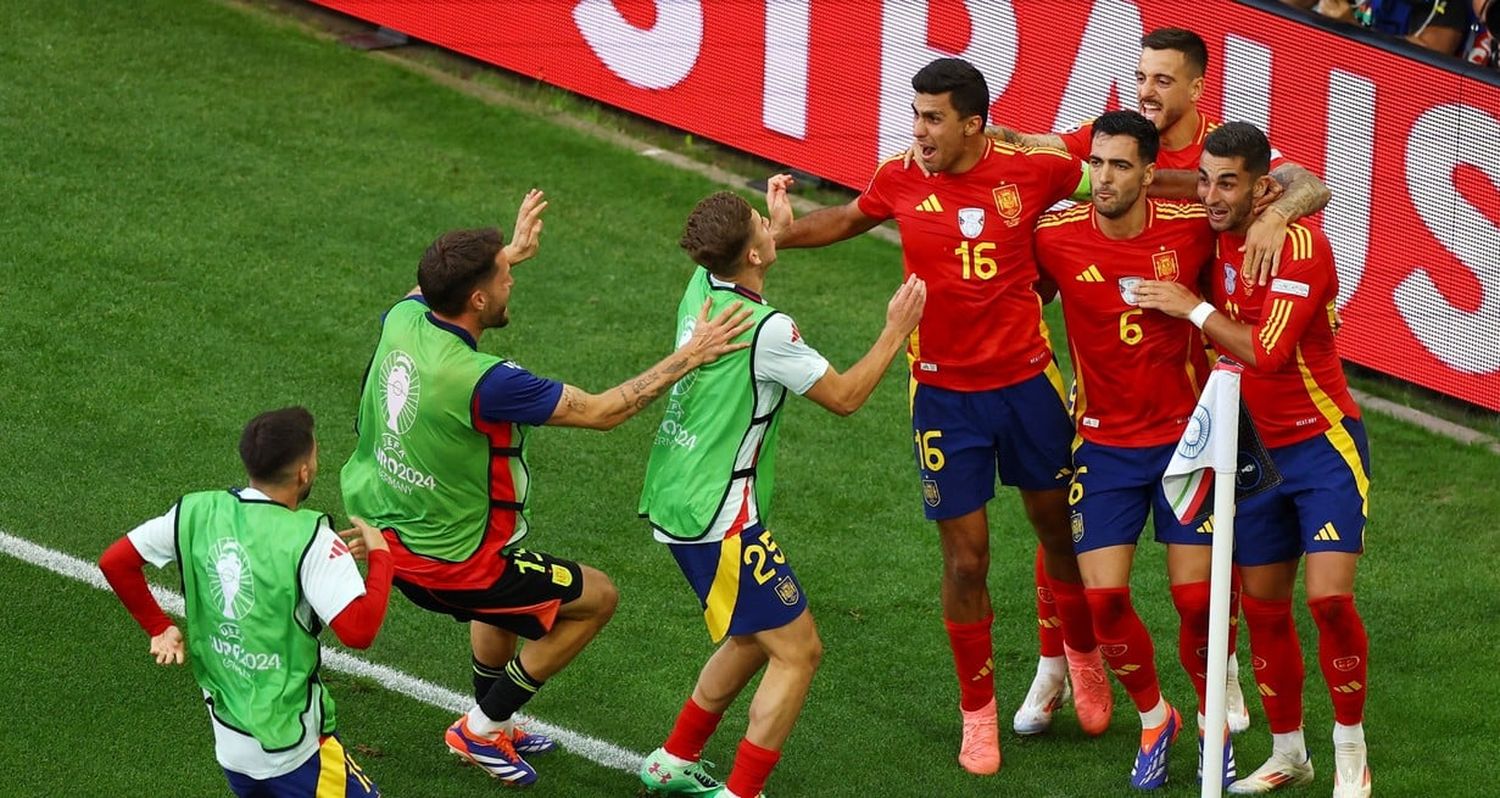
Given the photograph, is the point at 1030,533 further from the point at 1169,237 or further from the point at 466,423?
the point at 466,423

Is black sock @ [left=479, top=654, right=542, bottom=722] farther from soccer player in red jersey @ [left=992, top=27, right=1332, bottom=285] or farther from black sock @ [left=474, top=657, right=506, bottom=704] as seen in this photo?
soccer player in red jersey @ [left=992, top=27, right=1332, bottom=285]

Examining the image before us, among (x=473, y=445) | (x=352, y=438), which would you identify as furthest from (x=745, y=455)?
(x=352, y=438)

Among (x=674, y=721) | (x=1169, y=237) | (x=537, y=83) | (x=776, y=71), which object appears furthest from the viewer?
(x=537, y=83)

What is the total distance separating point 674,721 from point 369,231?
491cm

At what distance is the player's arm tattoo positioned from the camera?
22.4 feet

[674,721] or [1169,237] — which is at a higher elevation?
[1169,237]

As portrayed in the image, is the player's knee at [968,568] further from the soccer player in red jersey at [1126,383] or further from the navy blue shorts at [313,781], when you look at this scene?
the navy blue shorts at [313,781]

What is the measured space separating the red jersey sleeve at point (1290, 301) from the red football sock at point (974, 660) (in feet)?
4.77

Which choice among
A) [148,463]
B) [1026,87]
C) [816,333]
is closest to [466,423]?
[148,463]

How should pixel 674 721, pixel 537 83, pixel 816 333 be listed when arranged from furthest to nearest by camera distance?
pixel 537 83 → pixel 816 333 → pixel 674 721

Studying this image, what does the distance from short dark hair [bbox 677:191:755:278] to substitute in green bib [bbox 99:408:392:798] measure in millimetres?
1441

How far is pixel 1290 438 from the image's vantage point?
22.8 ft

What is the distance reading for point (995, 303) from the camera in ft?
23.5

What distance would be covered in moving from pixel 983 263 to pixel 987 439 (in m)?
0.63
